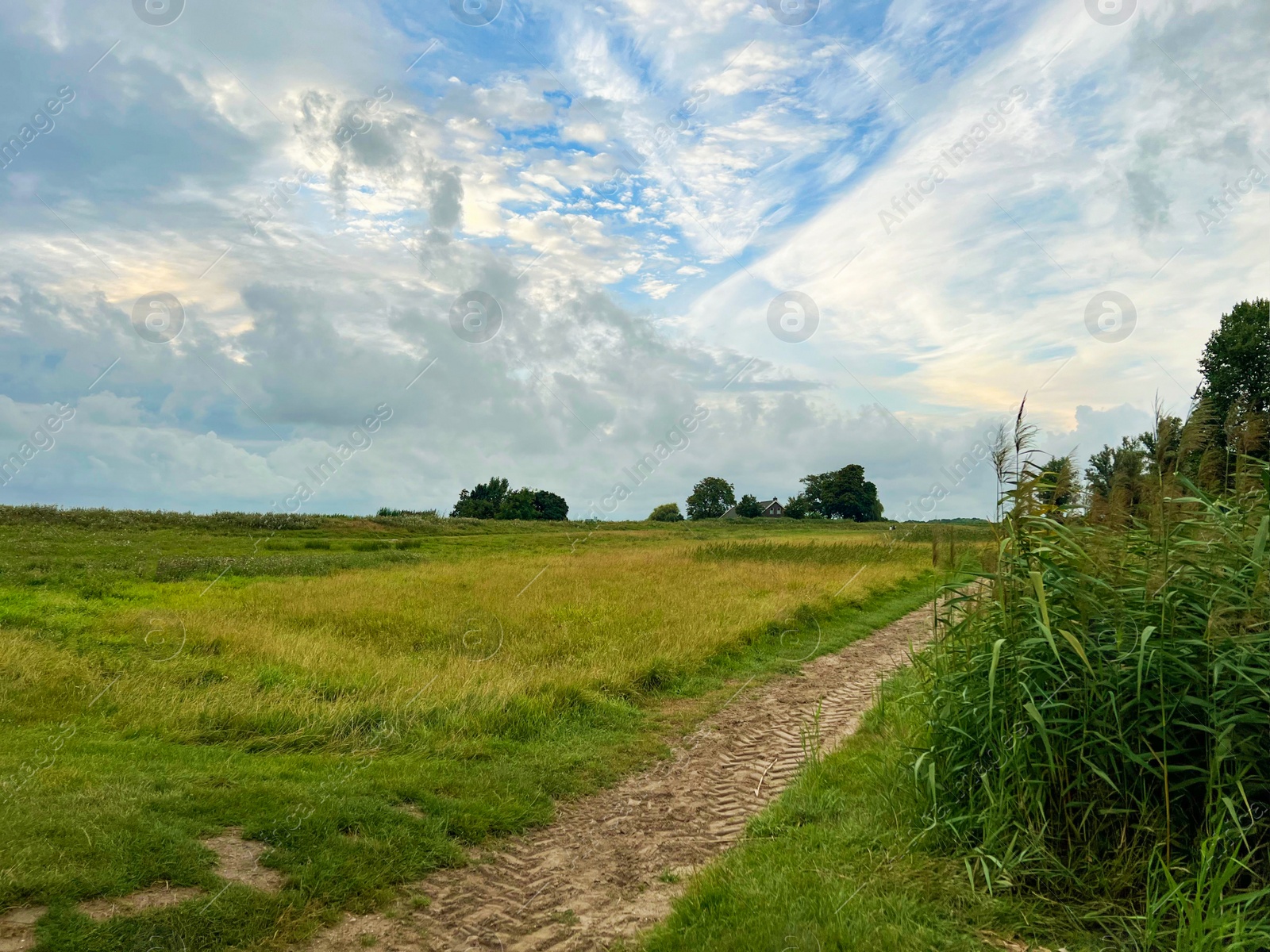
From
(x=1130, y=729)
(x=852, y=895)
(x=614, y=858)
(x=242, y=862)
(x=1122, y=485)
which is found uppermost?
(x=1122, y=485)

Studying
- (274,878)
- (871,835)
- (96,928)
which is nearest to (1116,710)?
(871,835)

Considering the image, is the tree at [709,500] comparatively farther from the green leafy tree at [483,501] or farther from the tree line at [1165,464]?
the tree line at [1165,464]

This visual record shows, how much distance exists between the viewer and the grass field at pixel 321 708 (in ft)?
17.1

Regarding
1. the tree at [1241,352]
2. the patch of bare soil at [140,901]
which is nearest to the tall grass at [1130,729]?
the patch of bare soil at [140,901]

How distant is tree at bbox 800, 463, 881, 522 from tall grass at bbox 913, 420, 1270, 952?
93.2m

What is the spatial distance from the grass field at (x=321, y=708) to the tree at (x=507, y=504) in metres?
67.4

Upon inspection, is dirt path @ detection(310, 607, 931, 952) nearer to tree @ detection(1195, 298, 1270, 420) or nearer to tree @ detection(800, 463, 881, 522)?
tree @ detection(1195, 298, 1270, 420)

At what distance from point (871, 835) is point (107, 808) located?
6.14 m

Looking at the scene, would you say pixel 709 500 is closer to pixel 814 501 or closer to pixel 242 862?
pixel 814 501

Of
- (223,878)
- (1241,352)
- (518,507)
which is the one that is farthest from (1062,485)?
(518,507)

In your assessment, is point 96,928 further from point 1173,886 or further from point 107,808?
point 1173,886

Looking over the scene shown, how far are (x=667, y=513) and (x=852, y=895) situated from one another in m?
93.0

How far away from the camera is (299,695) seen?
9.94 meters

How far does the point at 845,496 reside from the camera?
9562 centimetres
